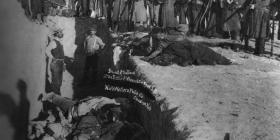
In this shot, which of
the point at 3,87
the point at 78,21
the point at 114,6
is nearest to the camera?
the point at 3,87

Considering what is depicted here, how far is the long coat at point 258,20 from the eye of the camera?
31.3 feet

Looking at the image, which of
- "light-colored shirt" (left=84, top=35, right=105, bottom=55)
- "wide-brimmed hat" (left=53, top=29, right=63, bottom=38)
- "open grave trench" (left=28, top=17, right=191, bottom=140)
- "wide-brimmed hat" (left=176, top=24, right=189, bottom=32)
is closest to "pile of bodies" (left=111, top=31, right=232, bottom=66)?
"open grave trench" (left=28, top=17, right=191, bottom=140)

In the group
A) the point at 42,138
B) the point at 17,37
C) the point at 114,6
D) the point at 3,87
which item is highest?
the point at 114,6

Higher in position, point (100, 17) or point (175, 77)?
point (100, 17)

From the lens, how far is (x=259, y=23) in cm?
972

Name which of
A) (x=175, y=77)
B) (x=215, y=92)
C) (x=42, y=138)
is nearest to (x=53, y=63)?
(x=42, y=138)

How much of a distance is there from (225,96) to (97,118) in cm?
268

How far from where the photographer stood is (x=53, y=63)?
32.2ft

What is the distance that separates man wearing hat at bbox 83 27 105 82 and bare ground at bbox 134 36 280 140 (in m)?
2.23

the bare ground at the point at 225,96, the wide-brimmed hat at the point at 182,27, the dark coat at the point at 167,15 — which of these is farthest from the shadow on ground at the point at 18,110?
the wide-brimmed hat at the point at 182,27

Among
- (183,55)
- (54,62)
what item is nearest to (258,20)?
(183,55)

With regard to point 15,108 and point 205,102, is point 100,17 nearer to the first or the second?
point 15,108

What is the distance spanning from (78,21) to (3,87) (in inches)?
195

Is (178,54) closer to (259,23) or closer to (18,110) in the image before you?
(259,23)
